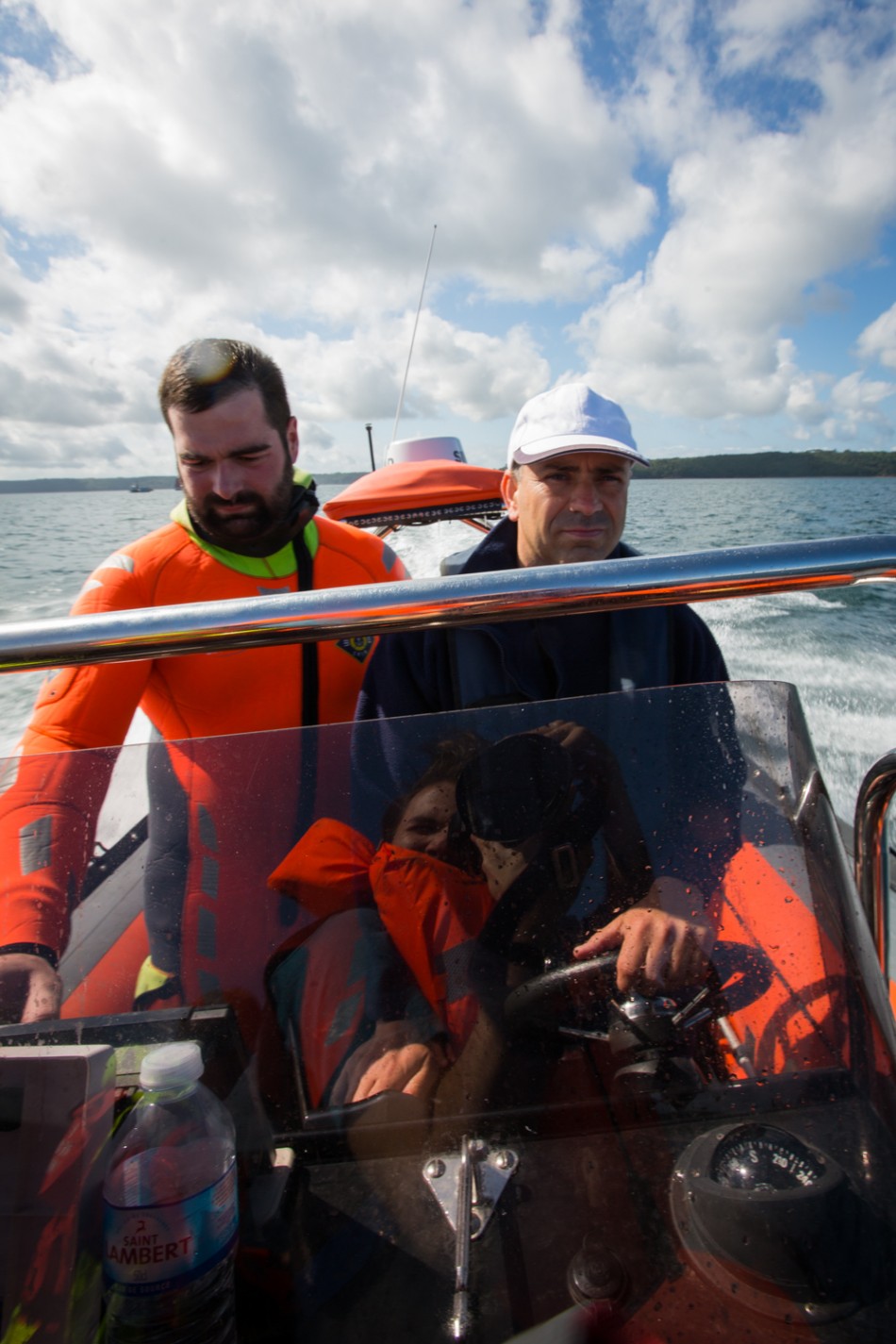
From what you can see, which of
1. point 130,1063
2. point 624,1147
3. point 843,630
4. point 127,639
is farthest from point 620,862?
point 843,630

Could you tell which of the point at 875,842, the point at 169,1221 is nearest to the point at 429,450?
the point at 875,842

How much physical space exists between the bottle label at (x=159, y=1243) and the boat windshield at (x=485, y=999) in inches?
1.5

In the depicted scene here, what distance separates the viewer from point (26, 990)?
2.78 ft

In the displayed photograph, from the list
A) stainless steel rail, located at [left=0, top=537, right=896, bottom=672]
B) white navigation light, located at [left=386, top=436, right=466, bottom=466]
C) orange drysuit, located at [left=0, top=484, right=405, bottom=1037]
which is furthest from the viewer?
white navigation light, located at [left=386, top=436, right=466, bottom=466]

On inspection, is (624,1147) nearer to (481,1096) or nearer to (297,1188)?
(481,1096)

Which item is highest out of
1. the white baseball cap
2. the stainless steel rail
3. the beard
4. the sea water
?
the white baseball cap

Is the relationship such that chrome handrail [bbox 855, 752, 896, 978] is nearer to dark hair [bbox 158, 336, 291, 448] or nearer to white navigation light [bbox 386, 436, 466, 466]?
dark hair [bbox 158, 336, 291, 448]

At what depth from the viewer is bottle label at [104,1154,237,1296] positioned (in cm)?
65

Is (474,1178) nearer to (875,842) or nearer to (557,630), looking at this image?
(875,842)

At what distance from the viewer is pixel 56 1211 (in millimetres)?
672

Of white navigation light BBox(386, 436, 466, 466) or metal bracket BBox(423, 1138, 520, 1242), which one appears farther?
white navigation light BBox(386, 436, 466, 466)

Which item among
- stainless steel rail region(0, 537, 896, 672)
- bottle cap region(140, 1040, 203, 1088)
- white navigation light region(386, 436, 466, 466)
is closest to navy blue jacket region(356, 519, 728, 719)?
stainless steel rail region(0, 537, 896, 672)

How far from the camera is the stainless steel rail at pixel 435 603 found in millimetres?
1006

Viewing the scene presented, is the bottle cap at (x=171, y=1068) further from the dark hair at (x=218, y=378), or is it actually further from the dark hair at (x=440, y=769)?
the dark hair at (x=218, y=378)
